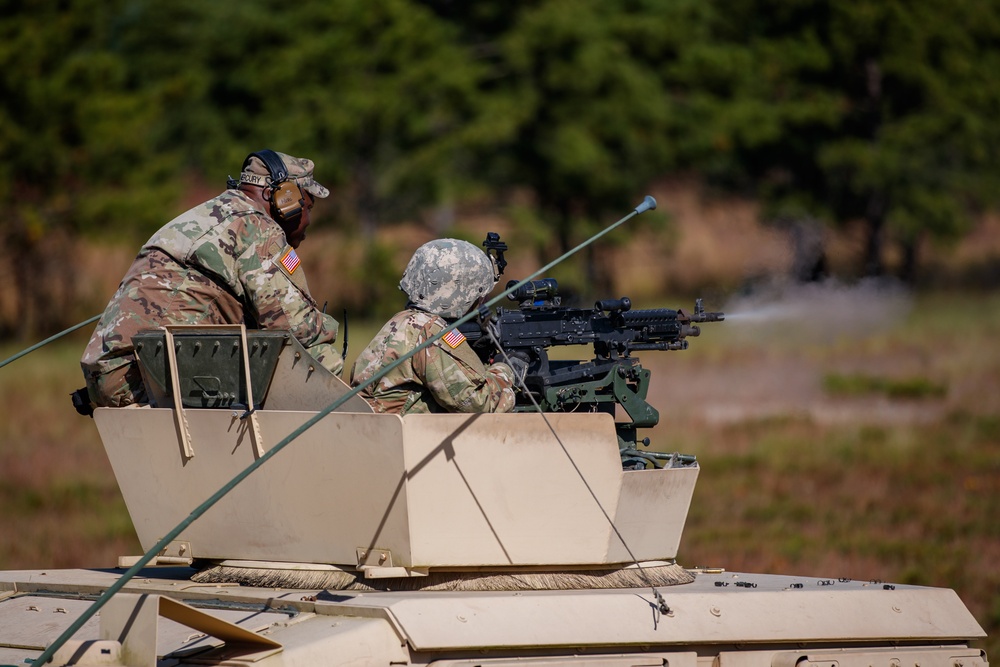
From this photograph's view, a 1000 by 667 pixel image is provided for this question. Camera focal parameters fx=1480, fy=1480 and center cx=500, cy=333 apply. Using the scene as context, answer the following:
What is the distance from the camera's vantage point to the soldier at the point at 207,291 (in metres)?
6.72

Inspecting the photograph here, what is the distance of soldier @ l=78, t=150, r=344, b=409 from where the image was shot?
6719mm

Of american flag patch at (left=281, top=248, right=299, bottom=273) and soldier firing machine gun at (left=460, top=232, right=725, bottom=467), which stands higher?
american flag patch at (left=281, top=248, right=299, bottom=273)

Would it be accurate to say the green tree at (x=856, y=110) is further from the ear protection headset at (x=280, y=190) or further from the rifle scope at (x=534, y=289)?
the ear protection headset at (x=280, y=190)

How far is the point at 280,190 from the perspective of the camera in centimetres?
728

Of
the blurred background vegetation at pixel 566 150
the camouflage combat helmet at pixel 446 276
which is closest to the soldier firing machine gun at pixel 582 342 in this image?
the camouflage combat helmet at pixel 446 276

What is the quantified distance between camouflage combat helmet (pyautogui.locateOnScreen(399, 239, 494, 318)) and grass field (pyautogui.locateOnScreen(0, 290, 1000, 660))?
1900mm

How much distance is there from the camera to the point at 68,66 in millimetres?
26188

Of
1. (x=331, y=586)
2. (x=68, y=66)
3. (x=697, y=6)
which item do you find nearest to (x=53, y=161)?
(x=68, y=66)

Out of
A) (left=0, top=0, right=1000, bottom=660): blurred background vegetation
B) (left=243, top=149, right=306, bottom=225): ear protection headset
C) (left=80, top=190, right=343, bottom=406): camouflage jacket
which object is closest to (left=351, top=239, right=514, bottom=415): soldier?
(left=80, top=190, right=343, bottom=406): camouflage jacket

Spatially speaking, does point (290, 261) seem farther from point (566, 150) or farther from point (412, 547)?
point (566, 150)

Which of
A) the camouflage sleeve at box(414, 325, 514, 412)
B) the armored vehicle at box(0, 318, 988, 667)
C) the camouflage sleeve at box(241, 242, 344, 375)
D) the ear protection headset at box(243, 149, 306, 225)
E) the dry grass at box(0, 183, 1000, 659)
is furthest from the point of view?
the dry grass at box(0, 183, 1000, 659)

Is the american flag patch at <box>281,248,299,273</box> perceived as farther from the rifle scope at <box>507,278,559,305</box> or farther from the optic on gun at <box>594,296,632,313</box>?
the optic on gun at <box>594,296,632,313</box>

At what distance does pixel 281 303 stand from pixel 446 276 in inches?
31.2

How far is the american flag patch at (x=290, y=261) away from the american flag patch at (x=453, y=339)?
902mm
